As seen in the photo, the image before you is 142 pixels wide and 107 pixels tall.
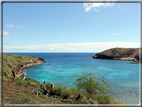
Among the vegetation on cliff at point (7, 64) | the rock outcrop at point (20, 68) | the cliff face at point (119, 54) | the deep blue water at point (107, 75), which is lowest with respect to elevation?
the deep blue water at point (107, 75)

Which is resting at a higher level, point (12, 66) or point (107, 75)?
point (12, 66)

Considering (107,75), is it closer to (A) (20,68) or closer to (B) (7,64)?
(B) (7,64)

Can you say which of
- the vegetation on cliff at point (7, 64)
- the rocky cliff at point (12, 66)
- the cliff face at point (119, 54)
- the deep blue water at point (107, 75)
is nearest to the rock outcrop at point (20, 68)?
the rocky cliff at point (12, 66)

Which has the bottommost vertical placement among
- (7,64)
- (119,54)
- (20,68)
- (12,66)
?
(20,68)

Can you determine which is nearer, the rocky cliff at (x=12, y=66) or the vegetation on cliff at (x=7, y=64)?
the vegetation on cliff at (x=7, y=64)

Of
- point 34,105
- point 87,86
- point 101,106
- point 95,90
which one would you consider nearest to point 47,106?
point 34,105

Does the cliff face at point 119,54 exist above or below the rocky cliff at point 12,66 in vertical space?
above

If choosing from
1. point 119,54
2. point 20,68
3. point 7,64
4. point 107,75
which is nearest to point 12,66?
point 7,64

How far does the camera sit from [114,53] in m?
69.1

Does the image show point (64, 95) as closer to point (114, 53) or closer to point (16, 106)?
point (16, 106)

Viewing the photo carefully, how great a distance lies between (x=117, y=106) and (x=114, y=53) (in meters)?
71.4

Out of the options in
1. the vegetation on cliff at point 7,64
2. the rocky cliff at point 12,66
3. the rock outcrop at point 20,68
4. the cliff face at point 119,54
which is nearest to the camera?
the vegetation on cliff at point 7,64

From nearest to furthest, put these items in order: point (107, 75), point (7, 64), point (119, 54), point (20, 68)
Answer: point (7, 64)
point (107, 75)
point (20, 68)
point (119, 54)

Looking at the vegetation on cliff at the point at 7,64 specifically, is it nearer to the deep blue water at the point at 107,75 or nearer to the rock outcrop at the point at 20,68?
the rock outcrop at the point at 20,68
